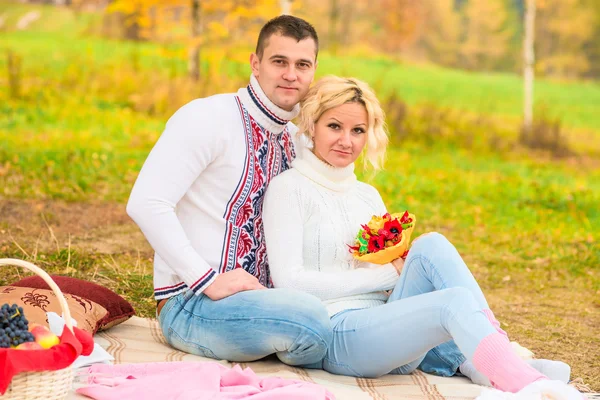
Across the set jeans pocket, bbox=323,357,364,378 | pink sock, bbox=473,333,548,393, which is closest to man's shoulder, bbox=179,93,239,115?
jeans pocket, bbox=323,357,364,378

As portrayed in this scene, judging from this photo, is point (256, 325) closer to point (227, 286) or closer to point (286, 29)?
point (227, 286)

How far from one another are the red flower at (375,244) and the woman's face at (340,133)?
14.5 inches

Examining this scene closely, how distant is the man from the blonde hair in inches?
3.4

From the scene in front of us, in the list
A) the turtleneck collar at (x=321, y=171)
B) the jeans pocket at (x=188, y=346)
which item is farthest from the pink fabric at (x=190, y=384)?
the turtleneck collar at (x=321, y=171)

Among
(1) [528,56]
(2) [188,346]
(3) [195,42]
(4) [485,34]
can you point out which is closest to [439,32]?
(4) [485,34]

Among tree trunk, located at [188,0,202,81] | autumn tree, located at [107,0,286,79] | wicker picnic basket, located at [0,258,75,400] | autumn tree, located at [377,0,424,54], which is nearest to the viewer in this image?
wicker picnic basket, located at [0,258,75,400]

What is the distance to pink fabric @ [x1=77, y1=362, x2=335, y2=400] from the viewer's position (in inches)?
115

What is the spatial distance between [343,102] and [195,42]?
30.0 feet

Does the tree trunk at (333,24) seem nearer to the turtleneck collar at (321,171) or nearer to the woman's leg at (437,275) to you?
the turtleneck collar at (321,171)

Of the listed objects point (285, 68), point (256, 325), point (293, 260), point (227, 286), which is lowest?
point (256, 325)

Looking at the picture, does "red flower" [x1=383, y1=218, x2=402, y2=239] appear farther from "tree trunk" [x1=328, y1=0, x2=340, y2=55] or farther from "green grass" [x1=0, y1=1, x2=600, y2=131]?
"tree trunk" [x1=328, y1=0, x2=340, y2=55]

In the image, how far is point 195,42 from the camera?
1240 cm

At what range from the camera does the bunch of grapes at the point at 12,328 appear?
2.68 m

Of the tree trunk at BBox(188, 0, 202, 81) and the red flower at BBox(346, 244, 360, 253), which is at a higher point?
the tree trunk at BBox(188, 0, 202, 81)
